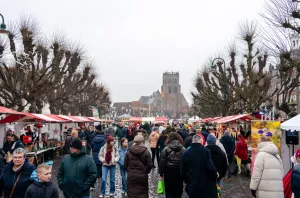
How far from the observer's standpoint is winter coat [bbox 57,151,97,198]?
6293mm

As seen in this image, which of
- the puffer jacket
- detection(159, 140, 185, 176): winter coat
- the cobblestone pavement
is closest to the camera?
the puffer jacket

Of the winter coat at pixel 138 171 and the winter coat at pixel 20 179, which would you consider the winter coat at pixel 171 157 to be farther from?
the winter coat at pixel 20 179

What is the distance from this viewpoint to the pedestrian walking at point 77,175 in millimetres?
6293

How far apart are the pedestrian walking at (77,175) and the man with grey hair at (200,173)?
5.67 feet

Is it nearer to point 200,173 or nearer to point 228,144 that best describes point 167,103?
point 228,144

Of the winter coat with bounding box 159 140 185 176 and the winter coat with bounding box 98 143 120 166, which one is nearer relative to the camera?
the winter coat with bounding box 159 140 185 176

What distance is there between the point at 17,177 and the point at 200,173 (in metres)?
3.05

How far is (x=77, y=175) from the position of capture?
6297 mm

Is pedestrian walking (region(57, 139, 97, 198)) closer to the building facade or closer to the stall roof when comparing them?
the stall roof

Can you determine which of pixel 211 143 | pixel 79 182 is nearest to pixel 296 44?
pixel 211 143

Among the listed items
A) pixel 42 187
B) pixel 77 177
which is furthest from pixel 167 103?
pixel 42 187

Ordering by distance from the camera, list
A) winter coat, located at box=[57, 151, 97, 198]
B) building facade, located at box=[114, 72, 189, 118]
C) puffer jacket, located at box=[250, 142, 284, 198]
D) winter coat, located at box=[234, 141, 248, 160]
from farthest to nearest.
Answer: building facade, located at box=[114, 72, 189, 118], winter coat, located at box=[234, 141, 248, 160], puffer jacket, located at box=[250, 142, 284, 198], winter coat, located at box=[57, 151, 97, 198]

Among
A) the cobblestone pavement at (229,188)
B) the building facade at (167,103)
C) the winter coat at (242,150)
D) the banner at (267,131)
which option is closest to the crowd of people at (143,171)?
the cobblestone pavement at (229,188)

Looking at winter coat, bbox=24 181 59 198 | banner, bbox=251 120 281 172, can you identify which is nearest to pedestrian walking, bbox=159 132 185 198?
Result: winter coat, bbox=24 181 59 198
